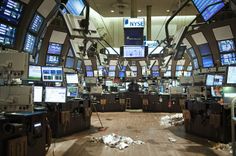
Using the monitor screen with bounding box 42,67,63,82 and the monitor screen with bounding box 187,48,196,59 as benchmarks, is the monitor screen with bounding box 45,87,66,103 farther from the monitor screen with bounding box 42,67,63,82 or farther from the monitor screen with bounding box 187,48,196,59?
the monitor screen with bounding box 187,48,196,59

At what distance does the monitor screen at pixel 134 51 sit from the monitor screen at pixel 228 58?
3236 mm

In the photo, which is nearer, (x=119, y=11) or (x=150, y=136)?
(x=150, y=136)

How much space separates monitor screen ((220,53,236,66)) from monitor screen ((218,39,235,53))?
199 mm

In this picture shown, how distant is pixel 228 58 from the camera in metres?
10.5

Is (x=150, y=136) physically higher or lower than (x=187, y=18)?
lower

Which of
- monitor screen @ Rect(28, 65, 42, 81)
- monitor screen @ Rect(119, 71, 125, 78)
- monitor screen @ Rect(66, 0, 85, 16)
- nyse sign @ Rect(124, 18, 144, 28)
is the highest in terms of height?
nyse sign @ Rect(124, 18, 144, 28)

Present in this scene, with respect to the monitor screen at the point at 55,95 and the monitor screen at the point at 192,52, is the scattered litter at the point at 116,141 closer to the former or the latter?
the monitor screen at the point at 55,95

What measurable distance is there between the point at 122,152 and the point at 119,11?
508 inches

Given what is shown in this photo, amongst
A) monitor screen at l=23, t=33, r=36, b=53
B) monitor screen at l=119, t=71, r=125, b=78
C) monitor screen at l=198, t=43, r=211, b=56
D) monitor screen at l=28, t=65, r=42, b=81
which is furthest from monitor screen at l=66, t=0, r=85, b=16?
monitor screen at l=119, t=71, r=125, b=78

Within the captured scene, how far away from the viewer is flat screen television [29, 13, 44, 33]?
22.1 ft

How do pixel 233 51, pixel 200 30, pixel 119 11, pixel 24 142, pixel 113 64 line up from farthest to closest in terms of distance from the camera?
pixel 113 64
pixel 119 11
pixel 200 30
pixel 233 51
pixel 24 142

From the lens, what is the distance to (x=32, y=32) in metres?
6.84

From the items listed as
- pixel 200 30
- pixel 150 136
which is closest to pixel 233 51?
pixel 200 30

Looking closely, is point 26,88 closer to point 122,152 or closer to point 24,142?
point 24,142
